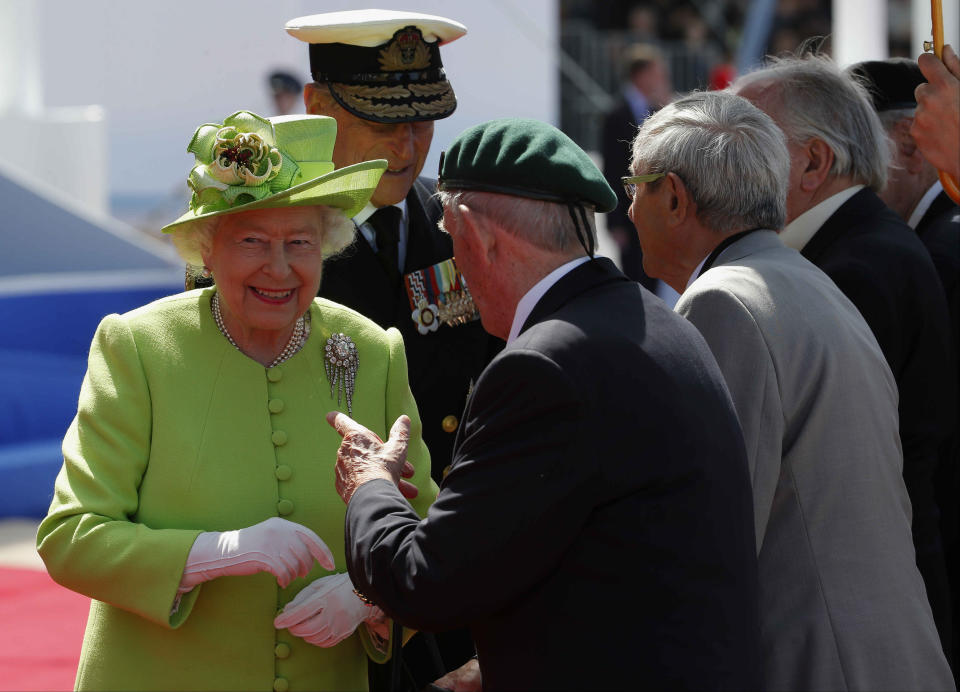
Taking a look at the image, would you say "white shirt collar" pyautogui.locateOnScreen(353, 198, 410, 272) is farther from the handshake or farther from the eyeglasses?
the handshake

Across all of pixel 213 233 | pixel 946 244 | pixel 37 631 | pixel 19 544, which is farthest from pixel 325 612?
pixel 19 544

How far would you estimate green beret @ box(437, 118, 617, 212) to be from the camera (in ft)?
6.39

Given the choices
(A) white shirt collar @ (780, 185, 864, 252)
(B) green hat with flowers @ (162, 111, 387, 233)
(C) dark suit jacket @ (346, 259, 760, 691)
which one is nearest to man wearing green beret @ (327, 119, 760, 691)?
(C) dark suit jacket @ (346, 259, 760, 691)

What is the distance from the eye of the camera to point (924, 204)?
156 inches

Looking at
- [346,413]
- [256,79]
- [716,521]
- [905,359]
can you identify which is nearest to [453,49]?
[256,79]

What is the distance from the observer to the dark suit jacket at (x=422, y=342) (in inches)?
119

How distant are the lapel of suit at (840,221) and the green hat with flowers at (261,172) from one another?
1240 millimetres

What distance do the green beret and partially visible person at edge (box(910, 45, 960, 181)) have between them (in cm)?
114

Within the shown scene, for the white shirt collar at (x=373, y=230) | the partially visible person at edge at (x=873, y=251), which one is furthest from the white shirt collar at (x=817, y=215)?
the white shirt collar at (x=373, y=230)

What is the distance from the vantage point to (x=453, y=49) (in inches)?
283

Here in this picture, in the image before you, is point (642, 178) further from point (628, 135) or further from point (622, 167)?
point (628, 135)

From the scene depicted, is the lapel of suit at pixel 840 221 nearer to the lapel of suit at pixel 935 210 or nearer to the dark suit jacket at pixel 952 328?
the dark suit jacket at pixel 952 328

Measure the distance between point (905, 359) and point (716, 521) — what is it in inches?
53.6

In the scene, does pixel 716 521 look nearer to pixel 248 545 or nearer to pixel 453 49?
pixel 248 545
